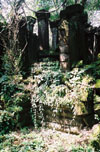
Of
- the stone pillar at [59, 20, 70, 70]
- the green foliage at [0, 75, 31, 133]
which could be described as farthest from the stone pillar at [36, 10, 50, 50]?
the green foliage at [0, 75, 31, 133]

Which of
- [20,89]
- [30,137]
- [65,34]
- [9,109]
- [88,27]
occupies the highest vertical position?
[88,27]

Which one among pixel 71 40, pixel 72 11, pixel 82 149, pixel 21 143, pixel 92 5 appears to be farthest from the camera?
pixel 92 5

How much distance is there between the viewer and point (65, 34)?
15.9 ft

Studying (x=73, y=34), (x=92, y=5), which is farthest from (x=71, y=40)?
(x=92, y=5)

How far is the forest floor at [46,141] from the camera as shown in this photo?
3.37 meters

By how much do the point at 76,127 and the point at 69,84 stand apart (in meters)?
1.14

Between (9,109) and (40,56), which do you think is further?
(40,56)

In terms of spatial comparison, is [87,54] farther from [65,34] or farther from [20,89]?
[20,89]

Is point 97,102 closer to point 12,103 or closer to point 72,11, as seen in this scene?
point 12,103

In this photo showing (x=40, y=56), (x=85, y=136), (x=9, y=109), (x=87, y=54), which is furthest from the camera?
(x=40, y=56)

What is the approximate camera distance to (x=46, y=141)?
373cm

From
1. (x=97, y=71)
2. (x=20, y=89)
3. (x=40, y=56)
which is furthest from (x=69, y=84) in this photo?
(x=40, y=56)

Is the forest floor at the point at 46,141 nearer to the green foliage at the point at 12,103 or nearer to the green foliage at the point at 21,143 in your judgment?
the green foliage at the point at 21,143

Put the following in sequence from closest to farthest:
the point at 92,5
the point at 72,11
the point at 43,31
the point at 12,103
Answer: the point at 12,103 → the point at 72,11 → the point at 43,31 → the point at 92,5
